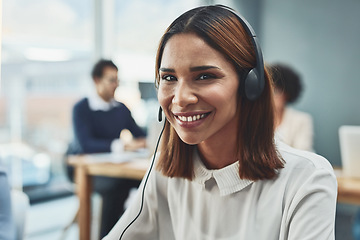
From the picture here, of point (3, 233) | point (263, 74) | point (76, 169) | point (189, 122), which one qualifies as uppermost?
point (263, 74)

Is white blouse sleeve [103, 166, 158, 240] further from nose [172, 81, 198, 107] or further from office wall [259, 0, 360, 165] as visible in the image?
office wall [259, 0, 360, 165]

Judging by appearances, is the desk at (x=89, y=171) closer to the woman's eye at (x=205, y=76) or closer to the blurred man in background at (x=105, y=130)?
the blurred man in background at (x=105, y=130)

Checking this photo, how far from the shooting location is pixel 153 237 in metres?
1.07

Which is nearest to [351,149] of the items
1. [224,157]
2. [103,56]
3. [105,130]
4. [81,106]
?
[224,157]

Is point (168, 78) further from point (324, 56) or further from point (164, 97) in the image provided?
point (324, 56)

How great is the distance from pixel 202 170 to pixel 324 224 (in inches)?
12.4

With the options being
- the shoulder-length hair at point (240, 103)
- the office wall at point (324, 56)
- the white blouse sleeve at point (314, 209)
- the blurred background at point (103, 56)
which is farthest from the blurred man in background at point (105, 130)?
the white blouse sleeve at point (314, 209)

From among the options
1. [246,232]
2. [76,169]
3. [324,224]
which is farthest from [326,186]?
[76,169]

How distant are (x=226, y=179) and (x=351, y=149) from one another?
1.62 meters

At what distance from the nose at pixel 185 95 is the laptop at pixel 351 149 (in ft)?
5.51

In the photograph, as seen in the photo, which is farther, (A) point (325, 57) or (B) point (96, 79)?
(A) point (325, 57)

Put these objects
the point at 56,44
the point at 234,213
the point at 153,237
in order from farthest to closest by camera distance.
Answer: the point at 56,44
the point at 153,237
the point at 234,213

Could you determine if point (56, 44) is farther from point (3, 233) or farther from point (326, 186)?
point (326, 186)

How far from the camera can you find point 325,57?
13.4ft
